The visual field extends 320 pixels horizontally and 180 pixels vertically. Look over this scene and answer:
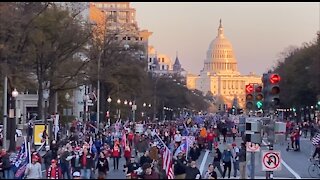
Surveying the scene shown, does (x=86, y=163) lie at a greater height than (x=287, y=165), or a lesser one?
greater

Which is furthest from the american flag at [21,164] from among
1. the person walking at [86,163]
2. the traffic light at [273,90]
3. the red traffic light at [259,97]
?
the traffic light at [273,90]

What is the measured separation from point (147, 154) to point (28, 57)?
651 inches

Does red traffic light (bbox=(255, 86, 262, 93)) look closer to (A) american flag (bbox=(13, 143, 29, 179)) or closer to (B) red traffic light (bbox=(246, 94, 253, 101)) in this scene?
(B) red traffic light (bbox=(246, 94, 253, 101))

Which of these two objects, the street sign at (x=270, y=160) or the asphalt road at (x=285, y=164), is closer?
the street sign at (x=270, y=160)

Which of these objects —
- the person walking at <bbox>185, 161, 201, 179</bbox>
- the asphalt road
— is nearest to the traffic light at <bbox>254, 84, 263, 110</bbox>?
the person walking at <bbox>185, 161, 201, 179</bbox>

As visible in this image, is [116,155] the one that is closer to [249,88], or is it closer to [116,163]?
[116,163]

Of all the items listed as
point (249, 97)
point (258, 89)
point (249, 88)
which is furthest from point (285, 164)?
point (258, 89)

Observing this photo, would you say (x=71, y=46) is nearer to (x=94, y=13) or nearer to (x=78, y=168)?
(x=78, y=168)

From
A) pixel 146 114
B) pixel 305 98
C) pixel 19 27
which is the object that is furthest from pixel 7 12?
pixel 146 114

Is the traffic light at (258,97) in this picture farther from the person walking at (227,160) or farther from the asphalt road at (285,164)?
the person walking at (227,160)

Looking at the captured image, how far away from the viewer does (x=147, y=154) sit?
112 feet

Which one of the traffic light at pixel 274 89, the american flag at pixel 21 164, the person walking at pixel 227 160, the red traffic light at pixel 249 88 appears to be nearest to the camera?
the traffic light at pixel 274 89

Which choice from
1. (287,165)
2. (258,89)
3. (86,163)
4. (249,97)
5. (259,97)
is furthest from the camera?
(287,165)

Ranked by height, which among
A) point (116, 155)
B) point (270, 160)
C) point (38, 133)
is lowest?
point (116, 155)
